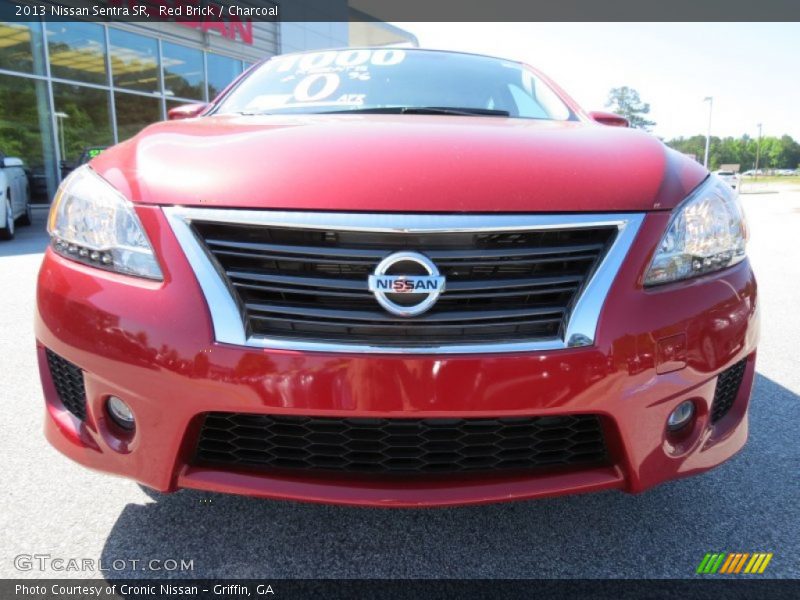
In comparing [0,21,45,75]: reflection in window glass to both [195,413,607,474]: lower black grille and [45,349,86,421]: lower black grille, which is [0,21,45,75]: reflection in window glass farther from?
[195,413,607,474]: lower black grille

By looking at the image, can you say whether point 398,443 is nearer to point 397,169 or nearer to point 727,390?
point 397,169

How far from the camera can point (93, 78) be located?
12234 mm

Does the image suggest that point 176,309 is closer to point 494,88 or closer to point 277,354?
point 277,354

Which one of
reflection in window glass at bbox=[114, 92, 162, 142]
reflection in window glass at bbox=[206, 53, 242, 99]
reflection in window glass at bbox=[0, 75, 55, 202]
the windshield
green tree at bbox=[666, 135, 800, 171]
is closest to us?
the windshield

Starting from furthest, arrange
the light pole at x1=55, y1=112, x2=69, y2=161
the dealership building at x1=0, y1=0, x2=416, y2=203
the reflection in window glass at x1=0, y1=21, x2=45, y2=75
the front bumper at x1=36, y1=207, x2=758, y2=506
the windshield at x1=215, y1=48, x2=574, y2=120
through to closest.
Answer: the light pole at x1=55, y1=112, x2=69, y2=161
the dealership building at x1=0, y1=0, x2=416, y2=203
the reflection in window glass at x1=0, y1=21, x2=45, y2=75
the windshield at x1=215, y1=48, x2=574, y2=120
the front bumper at x1=36, y1=207, x2=758, y2=506

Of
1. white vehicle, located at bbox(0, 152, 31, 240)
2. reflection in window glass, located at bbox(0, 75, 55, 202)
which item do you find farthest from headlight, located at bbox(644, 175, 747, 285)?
reflection in window glass, located at bbox(0, 75, 55, 202)

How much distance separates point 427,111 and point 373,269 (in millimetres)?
1077

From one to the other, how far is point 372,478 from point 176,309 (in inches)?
21.4

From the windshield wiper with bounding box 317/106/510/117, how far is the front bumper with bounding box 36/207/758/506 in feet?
3.17

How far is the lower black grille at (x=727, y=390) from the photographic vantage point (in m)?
1.48

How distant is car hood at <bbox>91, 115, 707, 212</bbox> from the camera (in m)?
1.26

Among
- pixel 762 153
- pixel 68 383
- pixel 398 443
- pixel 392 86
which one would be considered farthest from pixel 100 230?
pixel 762 153

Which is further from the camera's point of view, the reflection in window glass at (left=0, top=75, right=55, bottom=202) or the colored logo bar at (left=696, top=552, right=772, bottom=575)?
the reflection in window glass at (left=0, top=75, right=55, bottom=202)

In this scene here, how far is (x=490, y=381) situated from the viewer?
1199 millimetres
